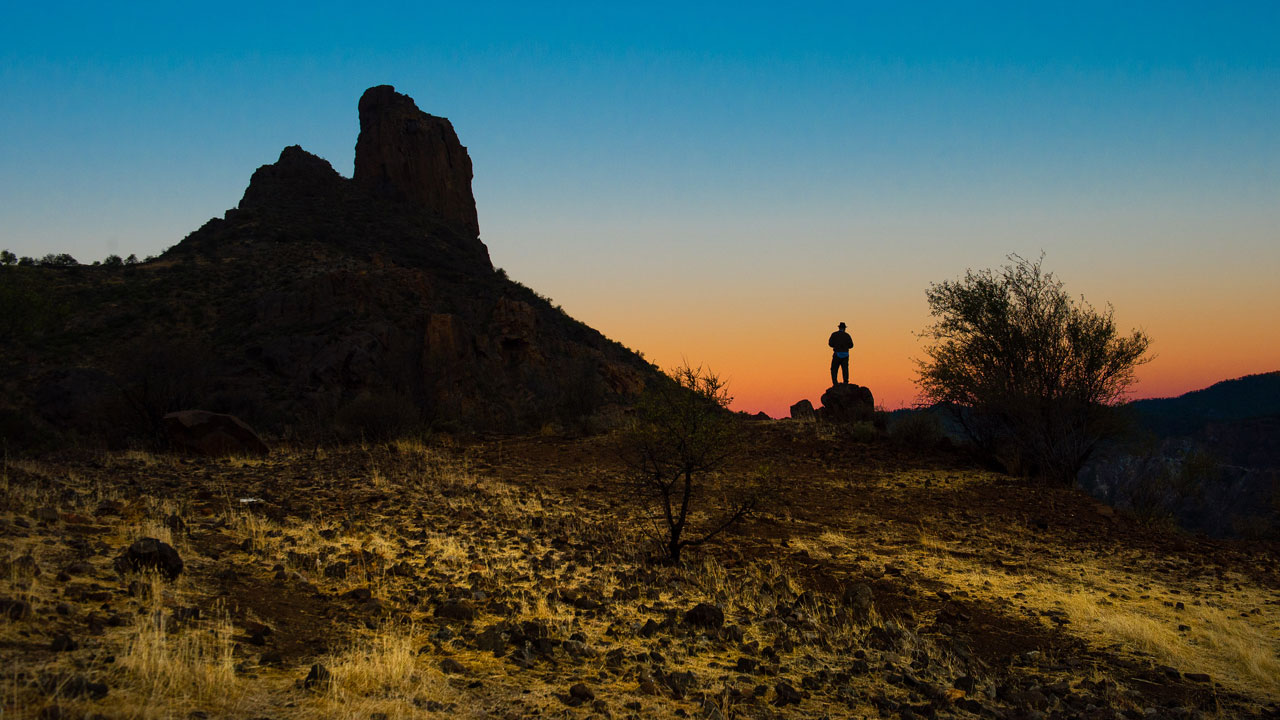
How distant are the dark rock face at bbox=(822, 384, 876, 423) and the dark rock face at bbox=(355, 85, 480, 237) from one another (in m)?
62.5

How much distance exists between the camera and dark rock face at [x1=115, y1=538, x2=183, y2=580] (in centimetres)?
539

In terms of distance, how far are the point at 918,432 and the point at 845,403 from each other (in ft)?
13.2

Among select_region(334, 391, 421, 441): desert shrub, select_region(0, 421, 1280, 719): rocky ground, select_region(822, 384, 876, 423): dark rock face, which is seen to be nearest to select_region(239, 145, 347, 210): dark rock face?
select_region(334, 391, 421, 441): desert shrub

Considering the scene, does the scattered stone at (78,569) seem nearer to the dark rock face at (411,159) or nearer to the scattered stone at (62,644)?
the scattered stone at (62,644)

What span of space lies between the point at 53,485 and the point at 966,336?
20054 mm

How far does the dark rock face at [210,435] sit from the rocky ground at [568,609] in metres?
2.48

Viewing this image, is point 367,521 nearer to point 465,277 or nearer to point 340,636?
point 340,636

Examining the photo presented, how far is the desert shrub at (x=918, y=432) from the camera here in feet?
62.1

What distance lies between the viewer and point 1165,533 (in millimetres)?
12227

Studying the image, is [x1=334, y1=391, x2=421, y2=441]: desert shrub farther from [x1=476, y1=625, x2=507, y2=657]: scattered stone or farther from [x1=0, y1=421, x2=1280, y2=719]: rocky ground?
[x1=476, y1=625, x2=507, y2=657]: scattered stone

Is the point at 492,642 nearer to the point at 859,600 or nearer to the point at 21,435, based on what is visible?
the point at 859,600

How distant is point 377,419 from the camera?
19453 millimetres

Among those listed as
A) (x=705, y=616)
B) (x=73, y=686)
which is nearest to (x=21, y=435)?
(x=73, y=686)

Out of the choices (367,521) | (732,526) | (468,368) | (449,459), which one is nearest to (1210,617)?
(732,526)
